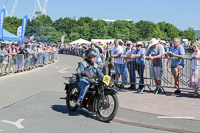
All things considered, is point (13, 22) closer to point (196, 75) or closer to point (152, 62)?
point (152, 62)

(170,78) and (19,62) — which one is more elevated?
(19,62)

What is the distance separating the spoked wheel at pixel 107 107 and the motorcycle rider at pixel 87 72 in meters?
0.44

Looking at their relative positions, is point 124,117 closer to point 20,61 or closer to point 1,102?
point 1,102

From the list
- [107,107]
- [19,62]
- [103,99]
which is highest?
Result: [19,62]

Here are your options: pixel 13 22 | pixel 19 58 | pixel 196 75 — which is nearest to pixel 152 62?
pixel 196 75

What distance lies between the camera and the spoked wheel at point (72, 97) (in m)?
7.65

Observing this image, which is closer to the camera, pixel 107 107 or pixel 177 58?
pixel 107 107

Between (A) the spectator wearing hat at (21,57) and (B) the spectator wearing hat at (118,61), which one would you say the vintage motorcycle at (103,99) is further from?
(A) the spectator wearing hat at (21,57)

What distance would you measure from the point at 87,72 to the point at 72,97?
91 centimetres

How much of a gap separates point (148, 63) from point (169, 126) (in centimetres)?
522

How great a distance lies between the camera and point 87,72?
727 centimetres

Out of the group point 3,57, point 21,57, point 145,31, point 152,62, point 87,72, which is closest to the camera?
point 87,72

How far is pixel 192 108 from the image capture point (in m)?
8.10

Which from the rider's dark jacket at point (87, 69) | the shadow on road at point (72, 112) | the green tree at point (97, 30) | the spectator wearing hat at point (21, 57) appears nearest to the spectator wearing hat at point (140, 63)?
the shadow on road at point (72, 112)
